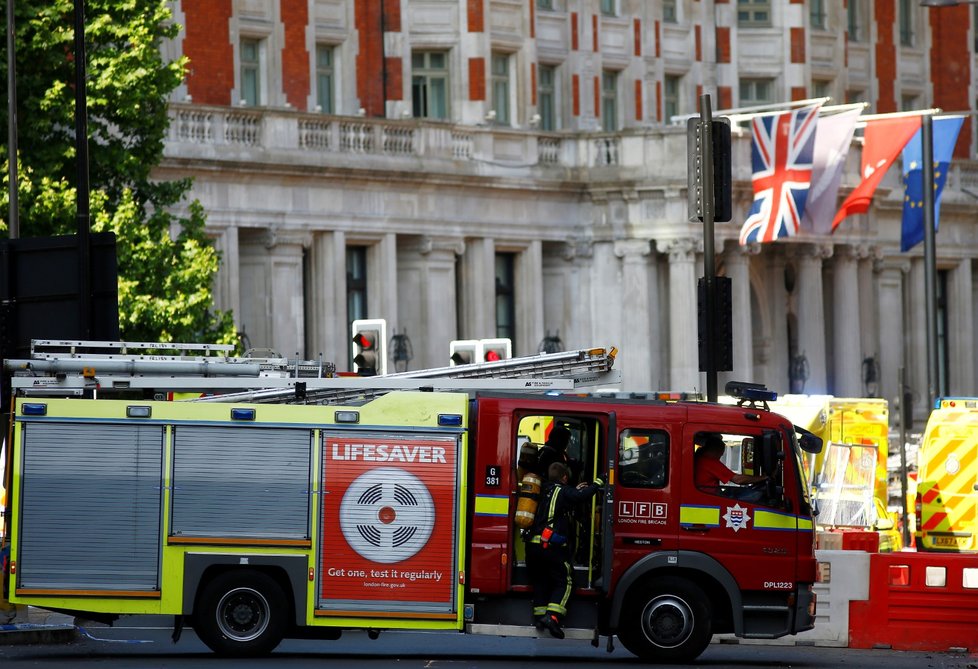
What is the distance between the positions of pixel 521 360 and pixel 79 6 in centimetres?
643

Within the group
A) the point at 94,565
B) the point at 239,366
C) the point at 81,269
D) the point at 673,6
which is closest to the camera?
the point at 94,565

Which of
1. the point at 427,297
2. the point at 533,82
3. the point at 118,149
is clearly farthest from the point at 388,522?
the point at 533,82

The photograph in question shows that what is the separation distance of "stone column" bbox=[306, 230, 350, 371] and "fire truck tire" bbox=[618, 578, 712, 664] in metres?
27.9

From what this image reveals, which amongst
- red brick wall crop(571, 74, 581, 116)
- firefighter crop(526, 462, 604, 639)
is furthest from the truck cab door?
red brick wall crop(571, 74, 581, 116)

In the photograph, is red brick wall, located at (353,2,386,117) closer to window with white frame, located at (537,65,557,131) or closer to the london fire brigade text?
window with white frame, located at (537,65,557,131)

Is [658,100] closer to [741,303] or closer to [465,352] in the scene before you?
[741,303]

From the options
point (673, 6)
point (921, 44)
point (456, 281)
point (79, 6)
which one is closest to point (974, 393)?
point (921, 44)

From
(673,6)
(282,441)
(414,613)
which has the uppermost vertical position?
(673,6)

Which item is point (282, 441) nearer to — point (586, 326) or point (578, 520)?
point (578, 520)

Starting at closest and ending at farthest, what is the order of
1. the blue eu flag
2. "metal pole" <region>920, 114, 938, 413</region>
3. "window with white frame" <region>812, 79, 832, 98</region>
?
"metal pole" <region>920, 114, 938, 413</region>
the blue eu flag
"window with white frame" <region>812, 79, 832, 98</region>

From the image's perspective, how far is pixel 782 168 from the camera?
46.6 meters

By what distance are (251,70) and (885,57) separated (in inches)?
888

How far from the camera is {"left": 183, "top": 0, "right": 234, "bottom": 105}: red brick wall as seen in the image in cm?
4797

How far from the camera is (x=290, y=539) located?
20.2m
